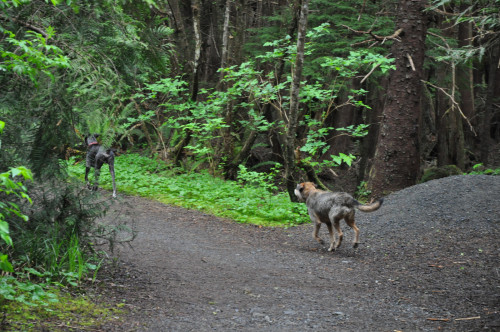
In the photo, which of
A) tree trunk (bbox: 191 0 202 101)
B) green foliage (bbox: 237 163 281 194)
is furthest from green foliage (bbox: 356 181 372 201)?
tree trunk (bbox: 191 0 202 101)

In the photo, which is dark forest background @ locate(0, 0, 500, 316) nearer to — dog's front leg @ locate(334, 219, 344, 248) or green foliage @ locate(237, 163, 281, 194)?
green foliage @ locate(237, 163, 281, 194)

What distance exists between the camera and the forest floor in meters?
5.13

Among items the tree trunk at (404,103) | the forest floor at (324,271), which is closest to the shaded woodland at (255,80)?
the tree trunk at (404,103)

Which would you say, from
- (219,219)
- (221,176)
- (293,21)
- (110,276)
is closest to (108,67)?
(110,276)

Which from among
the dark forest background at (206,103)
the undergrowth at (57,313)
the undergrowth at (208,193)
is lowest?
the undergrowth at (208,193)

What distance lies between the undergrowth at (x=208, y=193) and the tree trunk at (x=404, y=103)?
2552 millimetres

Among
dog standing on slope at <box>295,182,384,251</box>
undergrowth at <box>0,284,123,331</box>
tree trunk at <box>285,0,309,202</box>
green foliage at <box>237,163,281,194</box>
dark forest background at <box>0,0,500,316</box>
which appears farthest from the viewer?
green foliage at <box>237,163,281,194</box>

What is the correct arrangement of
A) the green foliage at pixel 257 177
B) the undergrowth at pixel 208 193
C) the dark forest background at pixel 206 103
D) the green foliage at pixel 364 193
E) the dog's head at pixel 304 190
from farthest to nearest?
the green foliage at pixel 257 177 < the green foliage at pixel 364 193 < the undergrowth at pixel 208 193 < the dog's head at pixel 304 190 < the dark forest background at pixel 206 103

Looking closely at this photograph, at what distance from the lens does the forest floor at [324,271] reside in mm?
5133

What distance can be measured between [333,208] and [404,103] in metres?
4.62

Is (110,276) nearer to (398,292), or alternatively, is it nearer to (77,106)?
(77,106)

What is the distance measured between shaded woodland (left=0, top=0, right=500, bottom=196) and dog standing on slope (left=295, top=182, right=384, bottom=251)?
2118 mm

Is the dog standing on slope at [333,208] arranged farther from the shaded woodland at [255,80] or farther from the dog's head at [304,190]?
the shaded woodland at [255,80]

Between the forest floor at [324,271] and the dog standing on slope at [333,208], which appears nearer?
the forest floor at [324,271]
